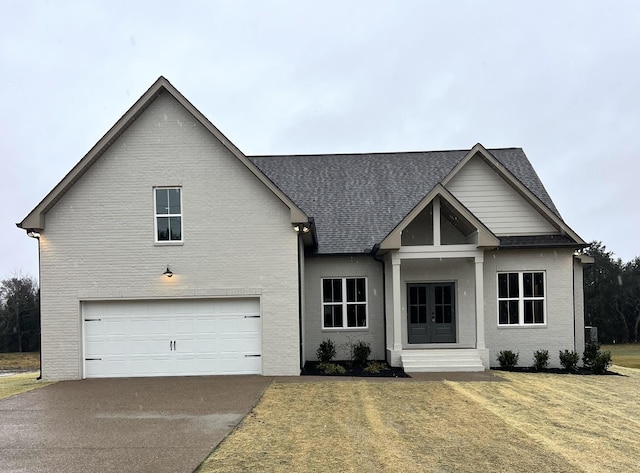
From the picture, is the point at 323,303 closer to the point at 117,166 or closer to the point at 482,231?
the point at 482,231

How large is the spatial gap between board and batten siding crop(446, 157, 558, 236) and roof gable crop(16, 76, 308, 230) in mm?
6307

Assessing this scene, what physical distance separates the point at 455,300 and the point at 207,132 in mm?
9489

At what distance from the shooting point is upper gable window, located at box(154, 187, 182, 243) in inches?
580

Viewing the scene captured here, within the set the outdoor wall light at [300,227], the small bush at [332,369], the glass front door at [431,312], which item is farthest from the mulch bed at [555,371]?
the outdoor wall light at [300,227]

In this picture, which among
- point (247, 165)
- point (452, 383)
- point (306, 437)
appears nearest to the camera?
point (306, 437)

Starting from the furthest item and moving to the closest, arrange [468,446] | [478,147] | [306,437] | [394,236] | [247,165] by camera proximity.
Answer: [478,147], [394,236], [247,165], [306,437], [468,446]

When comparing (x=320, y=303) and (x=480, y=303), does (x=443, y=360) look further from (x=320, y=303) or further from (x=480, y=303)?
(x=320, y=303)

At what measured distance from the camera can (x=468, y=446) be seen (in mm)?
7500

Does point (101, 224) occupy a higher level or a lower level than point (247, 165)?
lower

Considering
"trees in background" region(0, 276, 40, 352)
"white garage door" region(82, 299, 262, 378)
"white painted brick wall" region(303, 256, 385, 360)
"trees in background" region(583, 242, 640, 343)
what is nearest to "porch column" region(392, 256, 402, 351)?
"white painted brick wall" region(303, 256, 385, 360)

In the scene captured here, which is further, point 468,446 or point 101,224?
point 101,224

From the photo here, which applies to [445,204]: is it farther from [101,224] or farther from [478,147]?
[101,224]

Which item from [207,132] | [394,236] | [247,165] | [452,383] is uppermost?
[207,132]

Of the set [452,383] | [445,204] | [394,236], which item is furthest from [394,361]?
[445,204]
